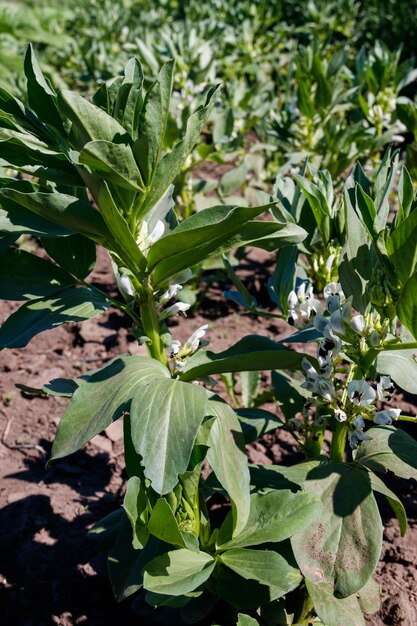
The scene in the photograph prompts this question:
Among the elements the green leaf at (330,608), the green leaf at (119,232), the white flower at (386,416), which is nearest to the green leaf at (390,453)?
the white flower at (386,416)

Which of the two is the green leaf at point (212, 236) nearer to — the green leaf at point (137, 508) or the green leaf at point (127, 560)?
the green leaf at point (137, 508)

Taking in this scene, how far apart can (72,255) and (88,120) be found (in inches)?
18.6

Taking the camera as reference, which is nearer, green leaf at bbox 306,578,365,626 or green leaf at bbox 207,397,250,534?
green leaf at bbox 207,397,250,534

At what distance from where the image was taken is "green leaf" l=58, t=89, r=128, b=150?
1.42m

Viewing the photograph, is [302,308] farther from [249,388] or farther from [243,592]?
[249,388]

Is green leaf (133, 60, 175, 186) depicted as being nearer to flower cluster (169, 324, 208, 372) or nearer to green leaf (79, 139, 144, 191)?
green leaf (79, 139, 144, 191)

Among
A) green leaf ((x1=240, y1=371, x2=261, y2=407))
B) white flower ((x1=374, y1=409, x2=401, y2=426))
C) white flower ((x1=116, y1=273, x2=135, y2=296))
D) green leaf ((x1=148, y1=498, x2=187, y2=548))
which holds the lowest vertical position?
green leaf ((x1=240, y1=371, x2=261, y2=407))

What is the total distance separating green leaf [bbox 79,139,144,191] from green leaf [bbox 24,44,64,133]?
0.20m

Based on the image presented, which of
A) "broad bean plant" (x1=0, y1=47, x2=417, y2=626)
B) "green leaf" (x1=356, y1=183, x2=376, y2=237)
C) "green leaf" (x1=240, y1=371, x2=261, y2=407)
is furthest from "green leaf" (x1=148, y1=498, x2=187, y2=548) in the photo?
"green leaf" (x1=240, y1=371, x2=261, y2=407)

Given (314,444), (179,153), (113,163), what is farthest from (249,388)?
(113,163)

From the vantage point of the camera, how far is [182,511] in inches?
73.2

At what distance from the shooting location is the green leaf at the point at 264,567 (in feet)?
5.43

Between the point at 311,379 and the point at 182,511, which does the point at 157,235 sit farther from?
the point at 182,511

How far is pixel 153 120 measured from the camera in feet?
4.94
